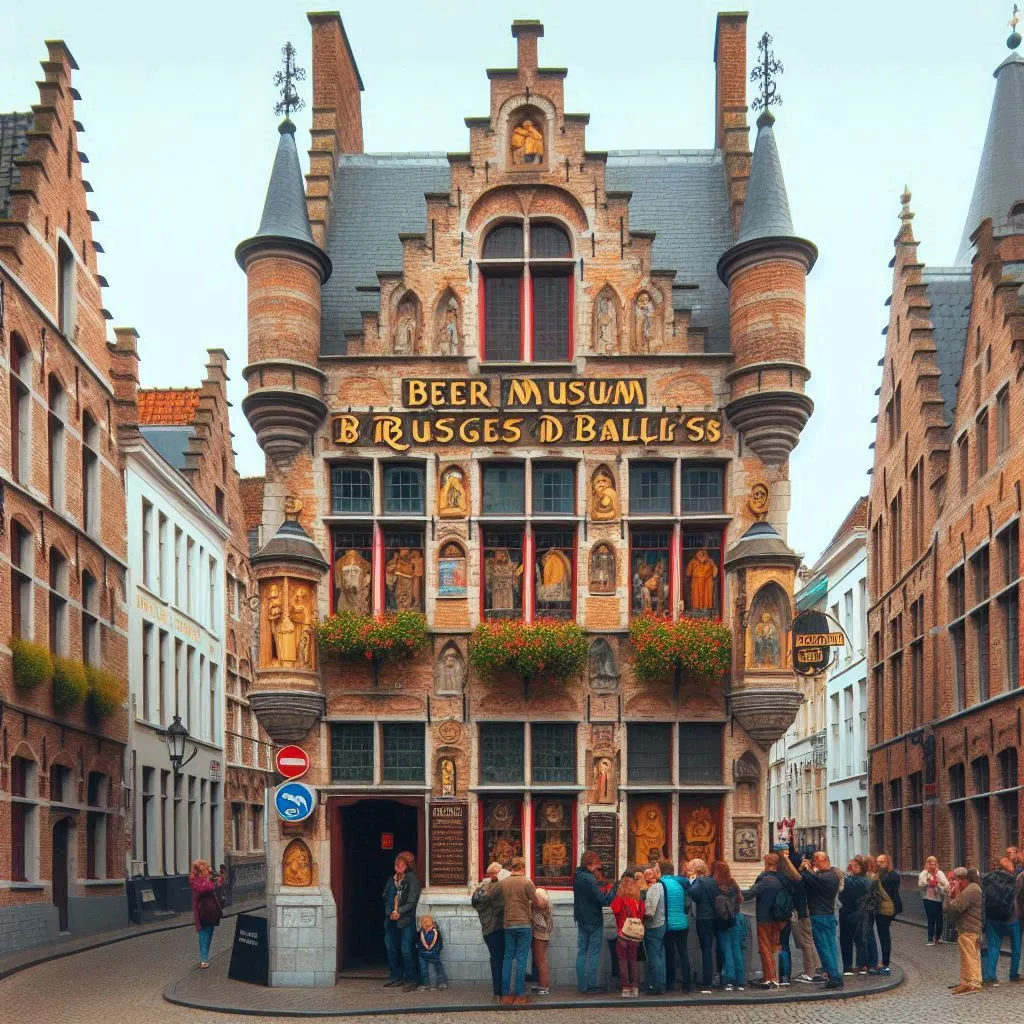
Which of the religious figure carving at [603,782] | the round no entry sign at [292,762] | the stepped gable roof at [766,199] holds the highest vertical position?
the stepped gable roof at [766,199]

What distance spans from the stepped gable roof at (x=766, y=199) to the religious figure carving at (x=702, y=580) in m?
4.35

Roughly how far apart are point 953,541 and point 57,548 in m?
17.0

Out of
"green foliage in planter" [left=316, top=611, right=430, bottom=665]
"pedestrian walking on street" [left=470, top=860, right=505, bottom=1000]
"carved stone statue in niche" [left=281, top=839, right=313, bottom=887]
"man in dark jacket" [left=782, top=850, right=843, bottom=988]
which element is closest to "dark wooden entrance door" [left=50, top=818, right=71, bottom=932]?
"carved stone statue in niche" [left=281, top=839, right=313, bottom=887]

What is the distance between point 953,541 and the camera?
104 feet

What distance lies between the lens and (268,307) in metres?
22.0

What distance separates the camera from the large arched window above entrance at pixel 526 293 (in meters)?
22.4

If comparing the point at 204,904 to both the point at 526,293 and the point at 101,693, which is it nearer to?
the point at 526,293

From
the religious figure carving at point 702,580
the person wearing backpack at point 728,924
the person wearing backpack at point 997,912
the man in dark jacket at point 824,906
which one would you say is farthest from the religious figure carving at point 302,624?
the person wearing backpack at point 997,912

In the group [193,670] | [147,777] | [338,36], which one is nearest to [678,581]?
[338,36]

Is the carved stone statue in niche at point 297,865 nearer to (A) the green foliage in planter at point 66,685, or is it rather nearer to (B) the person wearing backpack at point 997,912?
(B) the person wearing backpack at point 997,912

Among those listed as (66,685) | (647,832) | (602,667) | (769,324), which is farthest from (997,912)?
(66,685)

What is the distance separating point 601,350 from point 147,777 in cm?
1886

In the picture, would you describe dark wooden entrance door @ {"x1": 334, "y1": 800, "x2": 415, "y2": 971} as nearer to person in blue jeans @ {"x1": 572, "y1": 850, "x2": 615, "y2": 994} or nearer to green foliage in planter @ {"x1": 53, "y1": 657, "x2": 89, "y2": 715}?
person in blue jeans @ {"x1": 572, "y1": 850, "x2": 615, "y2": 994}

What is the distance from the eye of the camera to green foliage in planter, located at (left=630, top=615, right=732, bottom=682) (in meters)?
20.8
